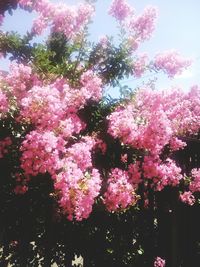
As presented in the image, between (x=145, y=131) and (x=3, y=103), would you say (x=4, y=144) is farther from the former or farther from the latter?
(x=145, y=131)

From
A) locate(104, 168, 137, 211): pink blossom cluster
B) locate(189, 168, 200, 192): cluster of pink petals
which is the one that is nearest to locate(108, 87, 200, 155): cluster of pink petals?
locate(104, 168, 137, 211): pink blossom cluster

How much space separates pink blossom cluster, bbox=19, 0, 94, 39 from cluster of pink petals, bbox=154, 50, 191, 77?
1.61 m

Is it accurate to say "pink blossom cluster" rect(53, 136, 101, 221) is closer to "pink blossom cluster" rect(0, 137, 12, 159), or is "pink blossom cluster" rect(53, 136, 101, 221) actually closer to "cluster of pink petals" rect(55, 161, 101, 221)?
"cluster of pink petals" rect(55, 161, 101, 221)

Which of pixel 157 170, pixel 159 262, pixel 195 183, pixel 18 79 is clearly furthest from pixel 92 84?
pixel 159 262

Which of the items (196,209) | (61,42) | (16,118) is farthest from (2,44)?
(196,209)

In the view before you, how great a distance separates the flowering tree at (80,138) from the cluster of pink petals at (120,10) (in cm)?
2

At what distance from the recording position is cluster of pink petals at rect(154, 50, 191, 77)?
6.73 metres

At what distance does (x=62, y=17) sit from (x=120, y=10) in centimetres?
117

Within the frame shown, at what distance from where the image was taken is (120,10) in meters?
6.67

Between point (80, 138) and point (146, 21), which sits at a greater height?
point (146, 21)

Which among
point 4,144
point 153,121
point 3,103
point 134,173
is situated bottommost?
point 4,144

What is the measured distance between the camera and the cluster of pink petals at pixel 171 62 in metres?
6.73

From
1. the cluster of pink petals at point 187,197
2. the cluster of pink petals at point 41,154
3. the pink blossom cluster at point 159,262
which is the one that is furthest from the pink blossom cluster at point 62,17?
the pink blossom cluster at point 159,262

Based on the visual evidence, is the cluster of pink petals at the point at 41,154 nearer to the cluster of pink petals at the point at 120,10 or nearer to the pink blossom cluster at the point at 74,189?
the pink blossom cluster at the point at 74,189
